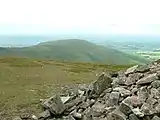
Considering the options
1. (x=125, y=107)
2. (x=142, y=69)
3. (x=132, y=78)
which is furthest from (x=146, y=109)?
(x=142, y=69)

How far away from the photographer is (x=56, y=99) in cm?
2481

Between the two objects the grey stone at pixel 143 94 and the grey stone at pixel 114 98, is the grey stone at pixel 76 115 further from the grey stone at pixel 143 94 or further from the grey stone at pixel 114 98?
the grey stone at pixel 143 94

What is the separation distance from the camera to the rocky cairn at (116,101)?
69.0 feet

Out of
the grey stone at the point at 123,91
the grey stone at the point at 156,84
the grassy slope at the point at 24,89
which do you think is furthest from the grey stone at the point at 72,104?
the grey stone at the point at 156,84

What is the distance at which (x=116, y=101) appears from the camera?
2278 centimetres

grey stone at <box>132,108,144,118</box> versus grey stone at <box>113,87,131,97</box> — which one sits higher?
grey stone at <box>113,87,131,97</box>

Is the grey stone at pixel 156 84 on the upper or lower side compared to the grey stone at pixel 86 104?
upper

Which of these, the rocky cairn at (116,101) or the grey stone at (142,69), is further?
the grey stone at (142,69)

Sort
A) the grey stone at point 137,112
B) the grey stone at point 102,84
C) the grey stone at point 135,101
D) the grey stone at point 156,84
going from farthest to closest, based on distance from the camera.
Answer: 1. the grey stone at point 102,84
2. the grey stone at point 156,84
3. the grey stone at point 135,101
4. the grey stone at point 137,112

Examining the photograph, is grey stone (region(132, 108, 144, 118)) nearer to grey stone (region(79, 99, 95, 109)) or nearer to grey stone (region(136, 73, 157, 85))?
grey stone (region(136, 73, 157, 85))

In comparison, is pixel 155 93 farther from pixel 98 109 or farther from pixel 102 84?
pixel 102 84

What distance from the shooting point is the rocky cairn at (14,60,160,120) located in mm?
21025

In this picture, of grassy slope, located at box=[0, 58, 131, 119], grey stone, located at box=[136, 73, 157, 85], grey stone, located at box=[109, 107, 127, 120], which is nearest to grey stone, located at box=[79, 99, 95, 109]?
grey stone, located at box=[109, 107, 127, 120]

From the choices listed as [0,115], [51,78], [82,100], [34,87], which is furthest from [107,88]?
[51,78]
